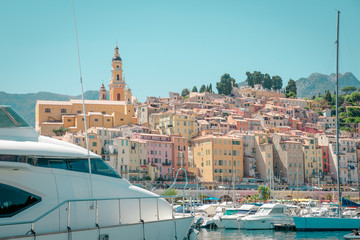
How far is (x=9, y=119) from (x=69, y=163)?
1.61 meters

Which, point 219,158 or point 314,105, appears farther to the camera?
point 314,105

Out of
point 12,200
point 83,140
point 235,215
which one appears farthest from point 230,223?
point 83,140

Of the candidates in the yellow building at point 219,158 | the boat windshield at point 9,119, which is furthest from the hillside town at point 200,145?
the boat windshield at point 9,119

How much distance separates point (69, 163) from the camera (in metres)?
11.4

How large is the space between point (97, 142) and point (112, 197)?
201ft

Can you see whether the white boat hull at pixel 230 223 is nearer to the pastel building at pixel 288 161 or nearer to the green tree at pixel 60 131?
the green tree at pixel 60 131

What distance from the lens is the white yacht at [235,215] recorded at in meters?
41.1

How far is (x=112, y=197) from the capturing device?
12383 millimetres

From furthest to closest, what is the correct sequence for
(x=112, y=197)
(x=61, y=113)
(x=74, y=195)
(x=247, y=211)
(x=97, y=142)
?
1. (x=61, y=113)
2. (x=97, y=142)
3. (x=247, y=211)
4. (x=112, y=197)
5. (x=74, y=195)

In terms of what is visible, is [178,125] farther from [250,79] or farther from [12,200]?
[12,200]

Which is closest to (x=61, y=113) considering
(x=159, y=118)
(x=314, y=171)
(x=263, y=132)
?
(x=159, y=118)

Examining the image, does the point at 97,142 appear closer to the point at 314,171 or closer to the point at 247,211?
the point at 247,211

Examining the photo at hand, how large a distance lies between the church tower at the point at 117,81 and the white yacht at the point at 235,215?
216ft

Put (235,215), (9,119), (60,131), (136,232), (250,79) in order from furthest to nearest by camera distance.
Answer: (250,79) < (60,131) < (235,215) < (136,232) < (9,119)
